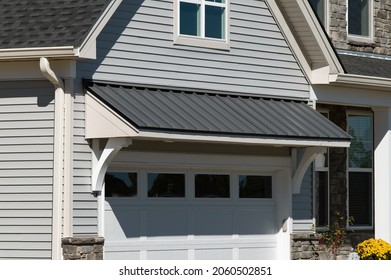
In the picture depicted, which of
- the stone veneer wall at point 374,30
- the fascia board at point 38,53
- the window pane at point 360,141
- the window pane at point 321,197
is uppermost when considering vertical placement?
the stone veneer wall at point 374,30

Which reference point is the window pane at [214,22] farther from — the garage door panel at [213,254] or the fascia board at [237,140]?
the garage door panel at [213,254]

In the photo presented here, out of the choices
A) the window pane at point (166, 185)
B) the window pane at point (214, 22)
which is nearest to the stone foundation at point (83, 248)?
the window pane at point (166, 185)

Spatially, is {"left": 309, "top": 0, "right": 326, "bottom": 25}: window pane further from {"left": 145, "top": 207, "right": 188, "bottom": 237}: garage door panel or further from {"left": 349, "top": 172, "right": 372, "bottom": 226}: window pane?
{"left": 145, "top": 207, "right": 188, "bottom": 237}: garage door panel

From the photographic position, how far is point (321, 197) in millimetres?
22906

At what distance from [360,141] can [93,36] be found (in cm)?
827

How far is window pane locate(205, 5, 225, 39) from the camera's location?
63.9ft

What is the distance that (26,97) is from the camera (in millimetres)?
17656

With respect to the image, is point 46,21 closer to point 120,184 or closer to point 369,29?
point 120,184

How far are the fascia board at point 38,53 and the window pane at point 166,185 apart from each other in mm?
2881

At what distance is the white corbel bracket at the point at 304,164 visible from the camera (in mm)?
20125

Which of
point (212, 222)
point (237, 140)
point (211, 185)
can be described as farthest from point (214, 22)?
point (212, 222)

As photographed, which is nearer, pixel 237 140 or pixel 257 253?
pixel 237 140

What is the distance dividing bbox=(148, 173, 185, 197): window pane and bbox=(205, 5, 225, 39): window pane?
2405 mm

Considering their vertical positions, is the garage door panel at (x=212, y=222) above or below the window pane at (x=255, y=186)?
below
